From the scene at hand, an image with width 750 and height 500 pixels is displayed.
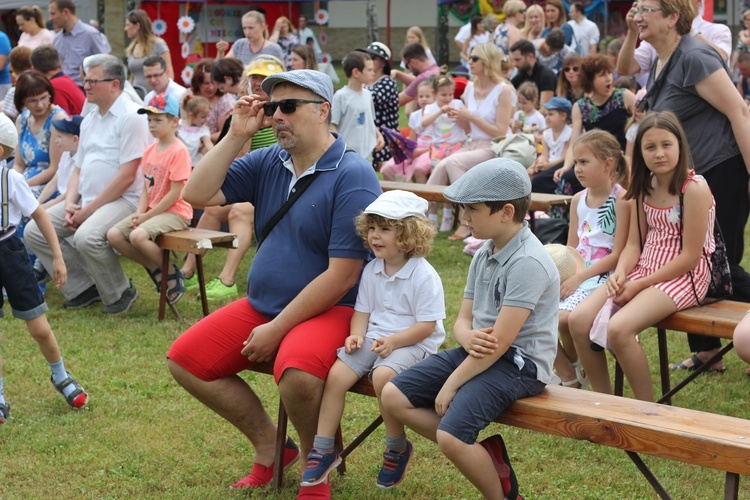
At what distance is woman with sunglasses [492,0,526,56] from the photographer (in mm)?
14195

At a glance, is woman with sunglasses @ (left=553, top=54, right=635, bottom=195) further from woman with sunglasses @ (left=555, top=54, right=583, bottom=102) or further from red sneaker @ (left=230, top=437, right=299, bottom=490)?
red sneaker @ (left=230, top=437, right=299, bottom=490)

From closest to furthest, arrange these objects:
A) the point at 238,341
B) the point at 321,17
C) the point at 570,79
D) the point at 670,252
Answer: the point at 238,341, the point at 670,252, the point at 570,79, the point at 321,17

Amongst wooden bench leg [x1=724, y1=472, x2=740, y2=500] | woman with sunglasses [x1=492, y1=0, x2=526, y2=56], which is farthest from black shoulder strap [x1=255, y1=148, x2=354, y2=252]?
woman with sunglasses [x1=492, y1=0, x2=526, y2=56]

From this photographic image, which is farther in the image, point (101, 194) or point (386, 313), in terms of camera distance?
point (101, 194)

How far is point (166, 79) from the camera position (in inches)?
357

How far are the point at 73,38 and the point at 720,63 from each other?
9.19 meters

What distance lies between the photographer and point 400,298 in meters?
3.74

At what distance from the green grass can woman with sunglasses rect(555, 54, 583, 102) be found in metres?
3.39

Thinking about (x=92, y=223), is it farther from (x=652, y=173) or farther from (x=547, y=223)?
(x=652, y=173)

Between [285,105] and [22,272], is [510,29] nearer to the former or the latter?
[22,272]

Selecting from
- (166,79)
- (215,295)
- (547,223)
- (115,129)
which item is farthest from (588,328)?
(166,79)

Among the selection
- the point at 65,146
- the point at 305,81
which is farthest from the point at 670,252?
the point at 65,146

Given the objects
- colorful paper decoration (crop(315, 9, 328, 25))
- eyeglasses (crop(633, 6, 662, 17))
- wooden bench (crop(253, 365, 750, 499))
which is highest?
eyeglasses (crop(633, 6, 662, 17))

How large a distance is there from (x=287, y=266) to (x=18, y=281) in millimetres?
1746
